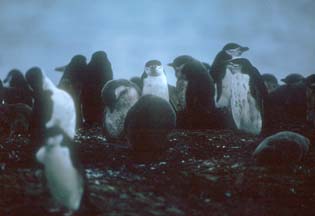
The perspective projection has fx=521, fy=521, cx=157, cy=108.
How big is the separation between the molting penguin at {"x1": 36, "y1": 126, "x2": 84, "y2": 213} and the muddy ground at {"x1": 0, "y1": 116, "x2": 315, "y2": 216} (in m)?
0.05

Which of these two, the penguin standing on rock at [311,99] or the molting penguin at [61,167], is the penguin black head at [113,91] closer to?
the penguin standing on rock at [311,99]

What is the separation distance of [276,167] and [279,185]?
1.12 feet

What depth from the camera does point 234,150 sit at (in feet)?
11.5

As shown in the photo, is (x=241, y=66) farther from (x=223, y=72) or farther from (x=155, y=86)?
(x=155, y=86)

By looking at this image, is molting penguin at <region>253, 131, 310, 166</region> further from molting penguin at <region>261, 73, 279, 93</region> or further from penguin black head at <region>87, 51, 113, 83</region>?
molting penguin at <region>261, 73, 279, 93</region>

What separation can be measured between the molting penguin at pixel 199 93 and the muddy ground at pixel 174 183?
3.89ft

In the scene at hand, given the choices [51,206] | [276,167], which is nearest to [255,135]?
[276,167]

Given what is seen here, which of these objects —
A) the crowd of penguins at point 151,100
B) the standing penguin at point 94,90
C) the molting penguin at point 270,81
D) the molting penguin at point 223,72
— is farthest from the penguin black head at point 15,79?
the molting penguin at point 270,81

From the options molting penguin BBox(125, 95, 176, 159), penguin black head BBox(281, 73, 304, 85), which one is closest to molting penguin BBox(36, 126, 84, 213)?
molting penguin BBox(125, 95, 176, 159)

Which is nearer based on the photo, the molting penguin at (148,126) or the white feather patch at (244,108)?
the molting penguin at (148,126)

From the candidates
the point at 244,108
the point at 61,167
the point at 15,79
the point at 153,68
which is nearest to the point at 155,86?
the point at 153,68

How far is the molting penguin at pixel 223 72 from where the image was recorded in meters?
4.96

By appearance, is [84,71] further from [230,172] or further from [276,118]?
[230,172]

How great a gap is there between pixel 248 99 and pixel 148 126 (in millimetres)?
1425
